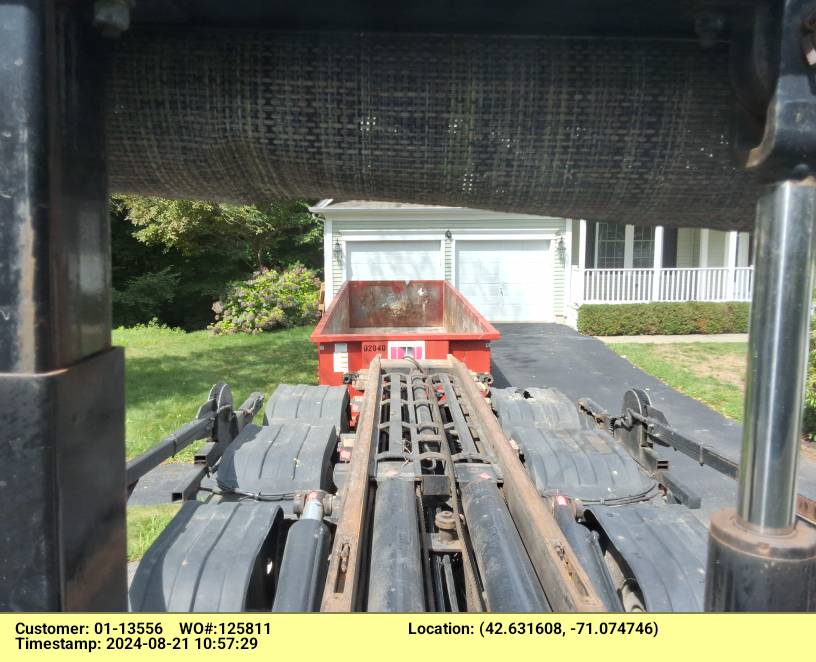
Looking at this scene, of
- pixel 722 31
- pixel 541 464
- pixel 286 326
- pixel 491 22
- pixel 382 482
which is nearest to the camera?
pixel 722 31

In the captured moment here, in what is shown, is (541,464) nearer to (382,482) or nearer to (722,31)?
(382,482)

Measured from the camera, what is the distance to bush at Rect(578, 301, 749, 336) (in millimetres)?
14680

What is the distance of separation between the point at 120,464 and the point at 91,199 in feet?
1.74

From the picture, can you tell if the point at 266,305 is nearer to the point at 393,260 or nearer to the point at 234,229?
the point at 393,260

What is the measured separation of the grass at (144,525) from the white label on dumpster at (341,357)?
190 cm

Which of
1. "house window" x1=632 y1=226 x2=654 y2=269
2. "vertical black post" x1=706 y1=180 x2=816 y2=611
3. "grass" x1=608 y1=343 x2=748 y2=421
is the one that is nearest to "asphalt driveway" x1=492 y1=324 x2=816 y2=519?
"grass" x1=608 y1=343 x2=748 y2=421

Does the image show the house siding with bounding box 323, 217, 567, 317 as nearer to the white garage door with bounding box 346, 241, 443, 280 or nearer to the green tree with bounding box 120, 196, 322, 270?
the white garage door with bounding box 346, 241, 443, 280

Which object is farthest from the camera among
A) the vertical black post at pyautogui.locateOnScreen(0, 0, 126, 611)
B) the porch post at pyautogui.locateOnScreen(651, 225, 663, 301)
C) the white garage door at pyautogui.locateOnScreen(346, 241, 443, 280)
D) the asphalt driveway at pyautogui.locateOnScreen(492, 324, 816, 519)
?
the white garage door at pyautogui.locateOnScreen(346, 241, 443, 280)

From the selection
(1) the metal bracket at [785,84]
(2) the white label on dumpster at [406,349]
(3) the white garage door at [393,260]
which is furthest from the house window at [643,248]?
(1) the metal bracket at [785,84]

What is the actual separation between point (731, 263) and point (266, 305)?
12.0 metres

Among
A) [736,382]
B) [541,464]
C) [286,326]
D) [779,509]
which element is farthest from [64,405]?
[286,326]

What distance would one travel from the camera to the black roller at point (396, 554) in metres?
1.80

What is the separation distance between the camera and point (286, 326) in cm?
1723

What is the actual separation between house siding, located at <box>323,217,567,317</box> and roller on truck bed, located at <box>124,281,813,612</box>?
11.9m
